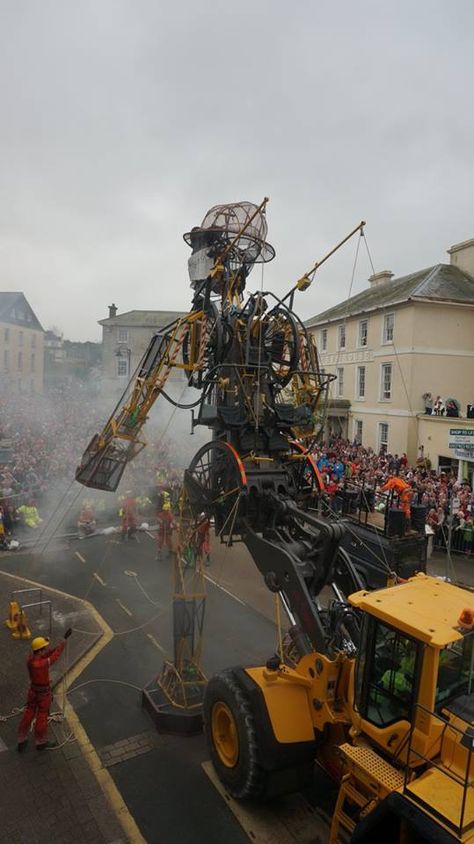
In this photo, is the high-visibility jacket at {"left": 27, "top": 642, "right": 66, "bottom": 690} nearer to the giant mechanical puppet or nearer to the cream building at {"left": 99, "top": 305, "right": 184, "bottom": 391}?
the giant mechanical puppet

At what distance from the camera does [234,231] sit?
6695 mm

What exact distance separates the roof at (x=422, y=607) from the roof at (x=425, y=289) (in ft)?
63.3

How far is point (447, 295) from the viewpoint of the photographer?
23.4 m

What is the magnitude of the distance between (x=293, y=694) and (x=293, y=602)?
88cm

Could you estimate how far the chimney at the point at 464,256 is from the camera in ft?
84.0

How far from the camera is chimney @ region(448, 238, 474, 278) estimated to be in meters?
25.6

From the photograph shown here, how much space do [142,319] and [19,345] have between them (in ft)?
39.7

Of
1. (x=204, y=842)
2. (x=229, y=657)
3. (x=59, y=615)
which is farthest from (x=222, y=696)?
(x=59, y=615)

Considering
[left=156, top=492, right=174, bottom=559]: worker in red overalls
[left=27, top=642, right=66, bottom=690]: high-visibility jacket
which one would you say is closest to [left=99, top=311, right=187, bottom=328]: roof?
[left=156, top=492, right=174, bottom=559]: worker in red overalls

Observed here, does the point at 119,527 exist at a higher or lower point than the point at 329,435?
lower

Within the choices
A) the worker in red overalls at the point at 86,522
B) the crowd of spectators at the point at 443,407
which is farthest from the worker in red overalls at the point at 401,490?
the crowd of spectators at the point at 443,407

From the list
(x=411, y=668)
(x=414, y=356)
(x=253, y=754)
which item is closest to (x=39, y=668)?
(x=253, y=754)

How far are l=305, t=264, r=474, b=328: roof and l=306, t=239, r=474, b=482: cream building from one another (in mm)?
52

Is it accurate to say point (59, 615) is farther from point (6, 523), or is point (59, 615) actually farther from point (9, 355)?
point (9, 355)
